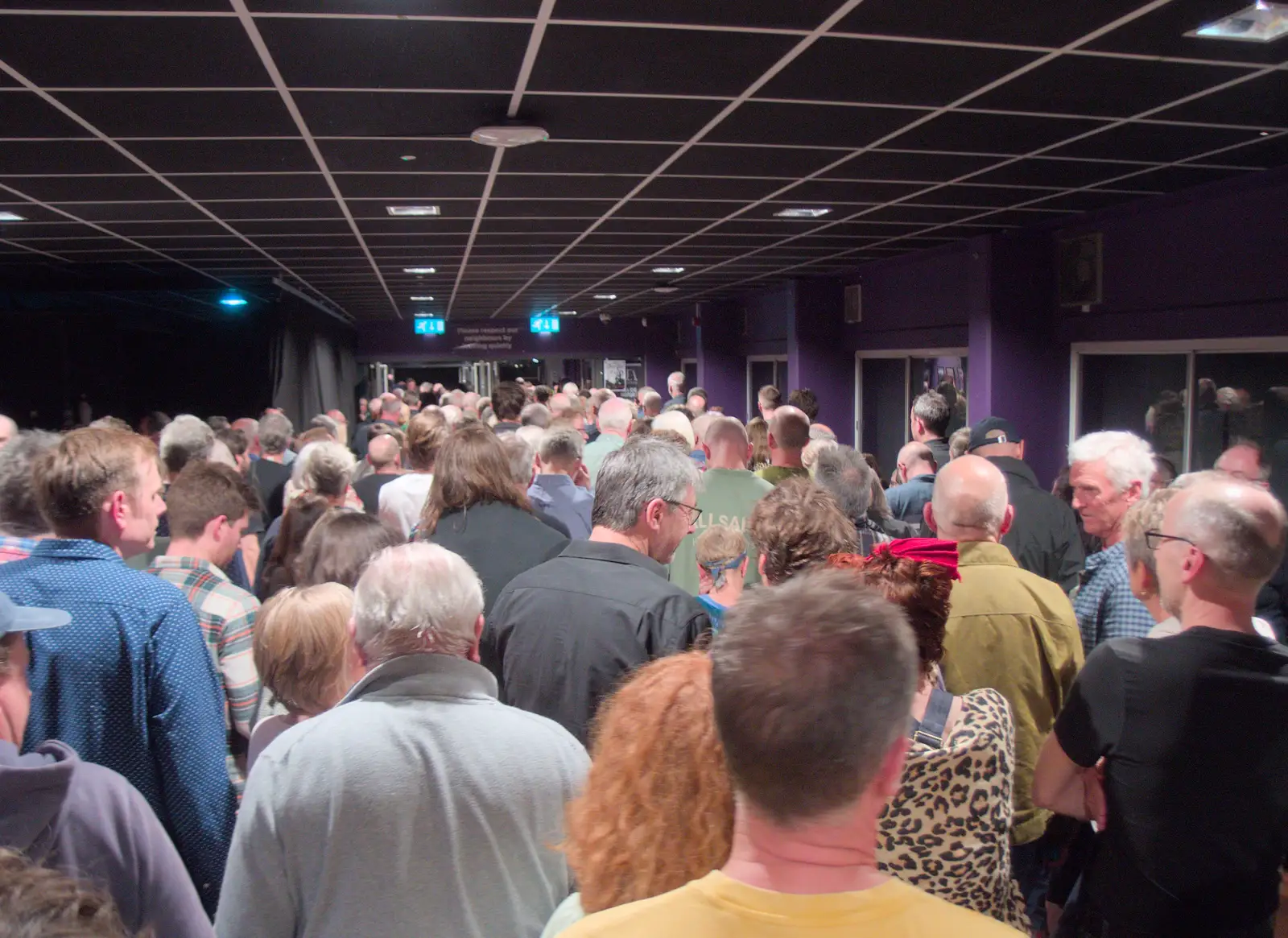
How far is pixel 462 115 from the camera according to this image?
3.97 metres

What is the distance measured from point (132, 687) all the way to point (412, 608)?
0.82 m

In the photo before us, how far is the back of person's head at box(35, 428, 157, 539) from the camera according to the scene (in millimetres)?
2371

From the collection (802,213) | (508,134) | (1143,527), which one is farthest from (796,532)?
(802,213)

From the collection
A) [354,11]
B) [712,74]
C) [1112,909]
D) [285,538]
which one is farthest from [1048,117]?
[285,538]

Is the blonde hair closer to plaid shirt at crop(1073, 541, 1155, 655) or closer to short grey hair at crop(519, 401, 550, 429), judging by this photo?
plaid shirt at crop(1073, 541, 1155, 655)

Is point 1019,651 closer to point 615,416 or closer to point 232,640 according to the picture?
point 232,640

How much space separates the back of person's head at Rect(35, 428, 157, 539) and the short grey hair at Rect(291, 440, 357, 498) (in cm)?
180

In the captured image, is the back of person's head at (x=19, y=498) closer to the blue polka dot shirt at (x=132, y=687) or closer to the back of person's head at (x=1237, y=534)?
the blue polka dot shirt at (x=132, y=687)

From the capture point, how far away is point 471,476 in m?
3.62

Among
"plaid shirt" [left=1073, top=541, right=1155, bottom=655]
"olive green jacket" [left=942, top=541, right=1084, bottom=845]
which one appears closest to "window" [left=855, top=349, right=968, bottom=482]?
"plaid shirt" [left=1073, top=541, right=1155, bottom=655]

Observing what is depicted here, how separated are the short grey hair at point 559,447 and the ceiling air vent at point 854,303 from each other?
6.38 m

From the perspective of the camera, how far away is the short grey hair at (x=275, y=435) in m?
6.75

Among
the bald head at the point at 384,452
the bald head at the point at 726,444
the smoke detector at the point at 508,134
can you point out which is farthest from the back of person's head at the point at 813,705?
the bald head at the point at 384,452

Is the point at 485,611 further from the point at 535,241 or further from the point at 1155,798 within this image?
the point at 535,241
